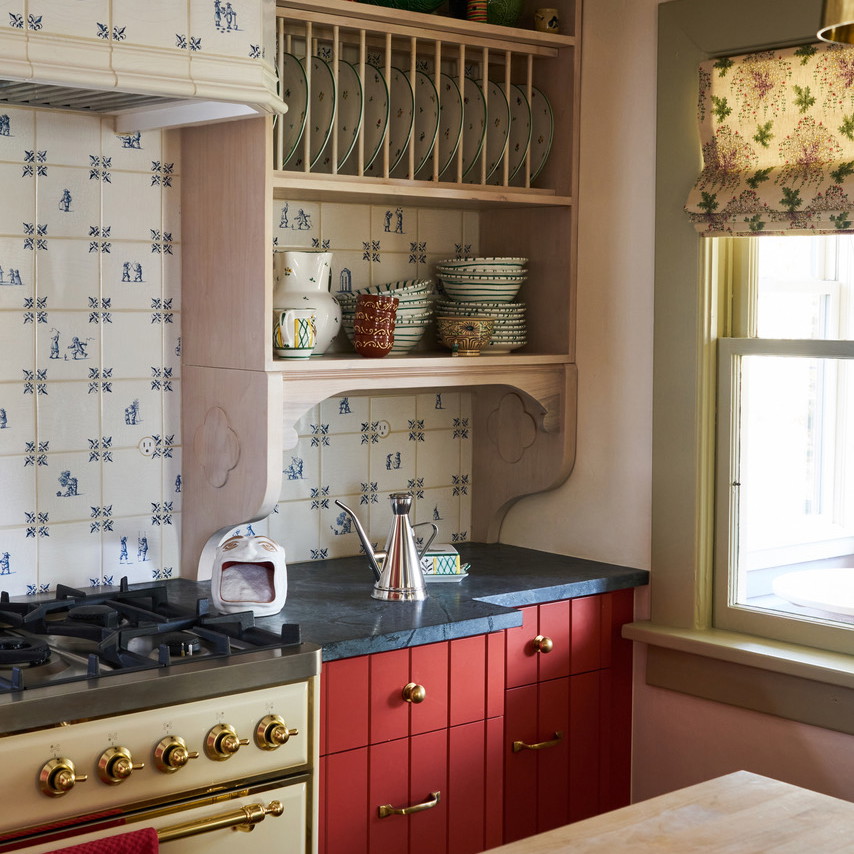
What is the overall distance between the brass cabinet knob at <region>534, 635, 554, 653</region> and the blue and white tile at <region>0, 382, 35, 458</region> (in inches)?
44.4

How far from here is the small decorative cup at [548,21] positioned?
9.27 ft

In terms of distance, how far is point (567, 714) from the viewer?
8.68 ft

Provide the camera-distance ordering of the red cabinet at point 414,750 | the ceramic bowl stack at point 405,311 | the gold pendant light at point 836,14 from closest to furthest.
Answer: the gold pendant light at point 836,14 → the red cabinet at point 414,750 → the ceramic bowl stack at point 405,311

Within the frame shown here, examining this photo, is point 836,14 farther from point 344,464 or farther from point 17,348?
point 344,464

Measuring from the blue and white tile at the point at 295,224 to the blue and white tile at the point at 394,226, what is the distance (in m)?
0.16

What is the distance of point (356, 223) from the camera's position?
282 centimetres

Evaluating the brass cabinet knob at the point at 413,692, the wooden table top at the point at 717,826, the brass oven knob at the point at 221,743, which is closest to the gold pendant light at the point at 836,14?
the wooden table top at the point at 717,826

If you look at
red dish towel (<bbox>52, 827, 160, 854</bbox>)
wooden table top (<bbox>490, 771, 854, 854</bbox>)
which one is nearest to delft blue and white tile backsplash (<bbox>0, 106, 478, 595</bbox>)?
red dish towel (<bbox>52, 827, 160, 854</bbox>)

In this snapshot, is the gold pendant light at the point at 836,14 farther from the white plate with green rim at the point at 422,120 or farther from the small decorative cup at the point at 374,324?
the white plate with green rim at the point at 422,120

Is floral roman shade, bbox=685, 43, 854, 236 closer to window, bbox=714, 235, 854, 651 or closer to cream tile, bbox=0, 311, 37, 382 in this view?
window, bbox=714, 235, 854, 651

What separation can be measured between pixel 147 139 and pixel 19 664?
3.74 feet

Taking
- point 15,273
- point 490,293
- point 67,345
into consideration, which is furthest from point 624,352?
point 15,273

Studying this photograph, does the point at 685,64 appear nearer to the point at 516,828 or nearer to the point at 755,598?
the point at 755,598

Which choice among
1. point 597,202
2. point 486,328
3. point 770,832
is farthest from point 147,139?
point 770,832
